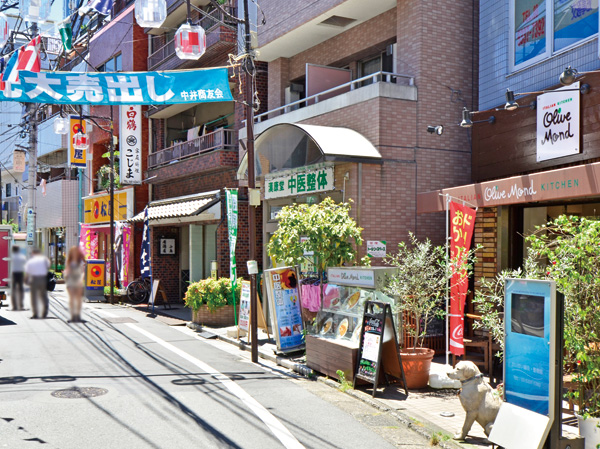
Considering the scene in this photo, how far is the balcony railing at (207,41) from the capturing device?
872 inches

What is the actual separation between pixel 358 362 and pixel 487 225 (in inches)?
196

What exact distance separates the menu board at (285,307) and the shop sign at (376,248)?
2087mm

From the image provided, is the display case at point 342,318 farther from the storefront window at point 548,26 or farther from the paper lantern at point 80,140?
the paper lantern at point 80,140

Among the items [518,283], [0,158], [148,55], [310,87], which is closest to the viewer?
[0,158]

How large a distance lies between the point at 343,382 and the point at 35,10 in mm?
10828

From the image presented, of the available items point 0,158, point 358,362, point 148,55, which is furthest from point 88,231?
A: point 148,55

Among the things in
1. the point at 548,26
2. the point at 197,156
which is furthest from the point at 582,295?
the point at 197,156

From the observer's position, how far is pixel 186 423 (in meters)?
9.23

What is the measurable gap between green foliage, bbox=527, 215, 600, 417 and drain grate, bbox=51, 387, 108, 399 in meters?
7.92

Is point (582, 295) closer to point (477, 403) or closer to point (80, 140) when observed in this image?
point (477, 403)

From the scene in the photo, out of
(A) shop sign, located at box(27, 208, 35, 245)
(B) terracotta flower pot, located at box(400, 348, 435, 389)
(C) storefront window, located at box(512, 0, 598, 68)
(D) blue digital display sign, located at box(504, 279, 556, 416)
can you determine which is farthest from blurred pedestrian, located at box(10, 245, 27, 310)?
(C) storefront window, located at box(512, 0, 598, 68)

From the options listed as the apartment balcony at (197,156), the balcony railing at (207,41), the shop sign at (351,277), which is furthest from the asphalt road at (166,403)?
the balcony railing at (207,41)

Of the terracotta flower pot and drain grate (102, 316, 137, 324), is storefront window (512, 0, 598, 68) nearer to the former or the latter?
the terracotta flower pot

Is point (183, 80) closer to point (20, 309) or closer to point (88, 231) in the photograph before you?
point (88, 231)
